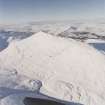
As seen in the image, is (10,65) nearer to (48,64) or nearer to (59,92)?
(48,64)

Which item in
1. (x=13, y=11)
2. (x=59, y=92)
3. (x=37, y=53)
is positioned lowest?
(x=59, y=92)

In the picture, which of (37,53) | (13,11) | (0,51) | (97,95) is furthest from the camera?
(13,11)

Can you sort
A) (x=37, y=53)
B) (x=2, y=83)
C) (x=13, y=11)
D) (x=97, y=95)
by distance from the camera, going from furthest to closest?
(x=13, y=11) < (x=37, y=53) < (x=2, y=83) < (x=97, y=95)

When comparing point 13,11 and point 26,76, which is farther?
point 13,11

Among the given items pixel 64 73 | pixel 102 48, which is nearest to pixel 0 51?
pixel 64 73

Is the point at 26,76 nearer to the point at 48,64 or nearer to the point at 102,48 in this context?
the point at 48,64

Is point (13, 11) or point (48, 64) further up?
point (13, 11)
